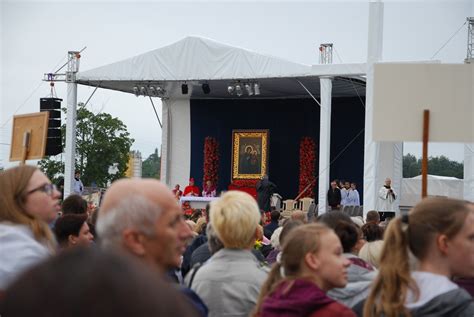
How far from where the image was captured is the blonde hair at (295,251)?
3088mm

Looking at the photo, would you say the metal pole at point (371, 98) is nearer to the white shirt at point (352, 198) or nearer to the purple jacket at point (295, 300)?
the white shirt at point (352, 198)

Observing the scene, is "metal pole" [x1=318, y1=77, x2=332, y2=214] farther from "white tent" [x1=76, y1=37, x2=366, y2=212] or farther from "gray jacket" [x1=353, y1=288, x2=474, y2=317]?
"gray jacket" [x1=353, y1=288, x2=474, y2=317]

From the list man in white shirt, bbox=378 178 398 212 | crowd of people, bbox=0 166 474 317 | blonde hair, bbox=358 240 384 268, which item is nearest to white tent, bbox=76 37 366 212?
man in white shirt, bbox=378 178 398 212

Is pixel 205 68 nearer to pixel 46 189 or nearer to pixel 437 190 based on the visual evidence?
pixel 437 190

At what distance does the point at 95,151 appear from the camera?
3997 centimetres

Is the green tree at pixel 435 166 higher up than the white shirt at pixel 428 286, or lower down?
higher up

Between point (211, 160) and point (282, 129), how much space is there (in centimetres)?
272

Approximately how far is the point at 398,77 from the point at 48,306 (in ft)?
12.1

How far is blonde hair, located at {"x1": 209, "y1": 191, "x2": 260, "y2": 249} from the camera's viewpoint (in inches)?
148

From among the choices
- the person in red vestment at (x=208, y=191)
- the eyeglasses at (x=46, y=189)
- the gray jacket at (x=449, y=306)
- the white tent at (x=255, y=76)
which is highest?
the white tent at (x=255, y=76)

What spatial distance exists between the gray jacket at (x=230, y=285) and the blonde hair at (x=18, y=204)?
0.75 meters

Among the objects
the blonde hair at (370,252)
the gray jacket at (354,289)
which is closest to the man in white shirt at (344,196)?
the blonde hair at (370,252)

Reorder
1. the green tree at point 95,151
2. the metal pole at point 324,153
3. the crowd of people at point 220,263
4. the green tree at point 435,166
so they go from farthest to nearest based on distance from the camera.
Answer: the green tree at point 95,151, the green tree at point 435,166, the metal pole at point 324,153, the crowd of people at point 220,263

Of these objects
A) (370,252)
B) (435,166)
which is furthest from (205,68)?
(435,166)
